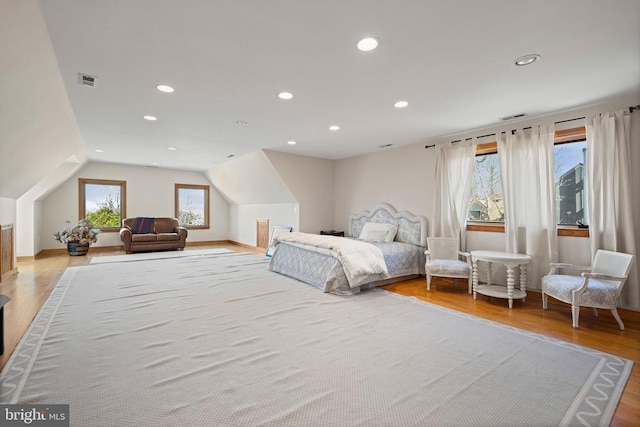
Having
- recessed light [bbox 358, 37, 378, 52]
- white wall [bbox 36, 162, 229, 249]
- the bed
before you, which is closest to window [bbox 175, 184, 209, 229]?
white wall [bbox 36, 162, 229, 249]

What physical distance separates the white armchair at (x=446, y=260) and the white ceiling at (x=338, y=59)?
5.96 ft

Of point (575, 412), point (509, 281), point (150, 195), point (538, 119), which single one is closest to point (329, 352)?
point (575, 412)

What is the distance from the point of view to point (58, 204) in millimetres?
7344

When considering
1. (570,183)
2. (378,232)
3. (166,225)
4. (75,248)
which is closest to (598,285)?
(570,183)

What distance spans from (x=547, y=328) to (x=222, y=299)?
137 inches

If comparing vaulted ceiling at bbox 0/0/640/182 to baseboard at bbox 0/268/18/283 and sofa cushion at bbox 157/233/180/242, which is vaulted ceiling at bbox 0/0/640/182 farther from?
sofa cushion at bbox 157/233/180/242

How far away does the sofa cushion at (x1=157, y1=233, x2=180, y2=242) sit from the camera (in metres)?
7.58

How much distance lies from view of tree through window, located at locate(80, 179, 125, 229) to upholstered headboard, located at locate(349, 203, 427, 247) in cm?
668

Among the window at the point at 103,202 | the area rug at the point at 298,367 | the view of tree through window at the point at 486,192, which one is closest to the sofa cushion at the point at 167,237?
the window at the point at 103,202

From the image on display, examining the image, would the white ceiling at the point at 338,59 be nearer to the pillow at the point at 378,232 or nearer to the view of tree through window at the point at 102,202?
the pillow at the point at 378,232

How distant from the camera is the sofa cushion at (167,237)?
24.9ft

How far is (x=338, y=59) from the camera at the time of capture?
2416 mm

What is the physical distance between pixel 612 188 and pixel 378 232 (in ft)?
10.5

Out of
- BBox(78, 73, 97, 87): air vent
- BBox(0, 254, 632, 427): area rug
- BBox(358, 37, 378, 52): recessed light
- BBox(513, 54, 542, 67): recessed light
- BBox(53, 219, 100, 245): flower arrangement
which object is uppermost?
BBox(78, 73, 97, 87): air vent
